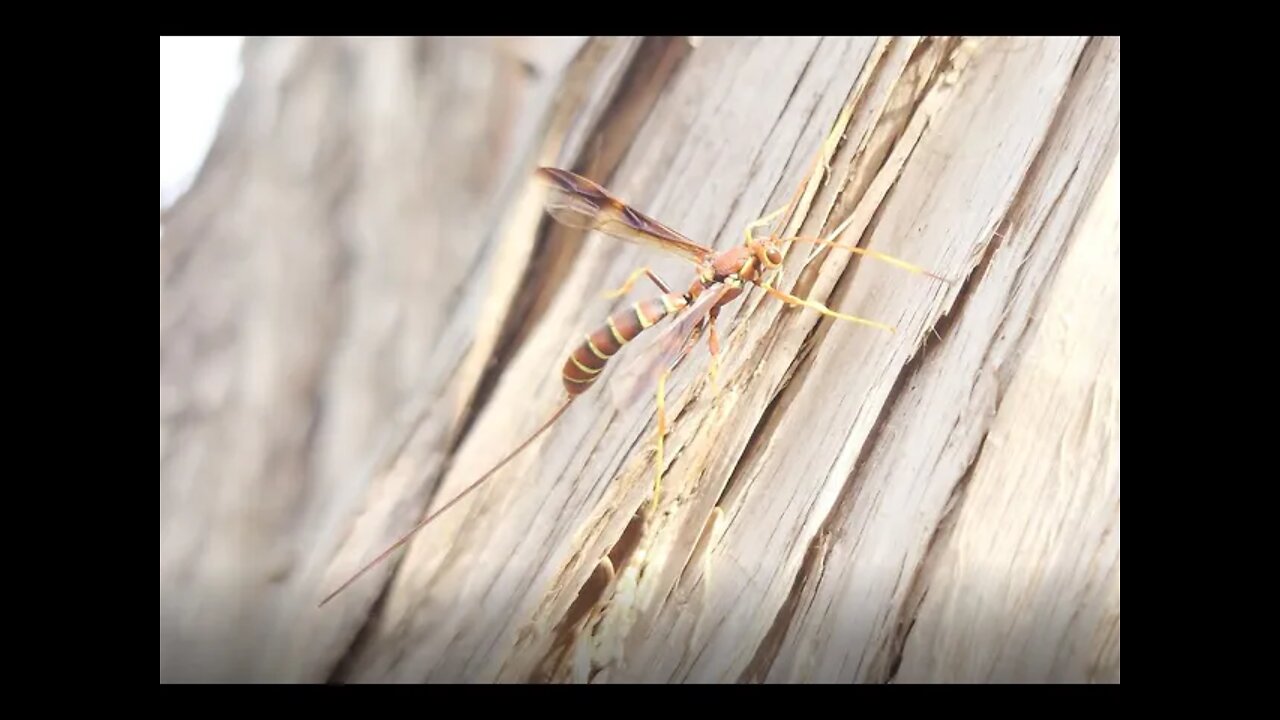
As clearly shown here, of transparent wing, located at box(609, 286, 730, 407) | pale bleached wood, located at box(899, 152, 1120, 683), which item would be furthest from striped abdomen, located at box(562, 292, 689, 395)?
pale bleached wood, located at box(899, 152, 1120, 683)

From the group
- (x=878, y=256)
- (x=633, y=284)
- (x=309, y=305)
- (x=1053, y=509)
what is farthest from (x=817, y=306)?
(x=309, y=305)

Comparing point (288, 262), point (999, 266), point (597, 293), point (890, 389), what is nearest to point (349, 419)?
point (288, 262)

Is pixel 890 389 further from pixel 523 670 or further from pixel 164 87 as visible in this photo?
pixel 164 87

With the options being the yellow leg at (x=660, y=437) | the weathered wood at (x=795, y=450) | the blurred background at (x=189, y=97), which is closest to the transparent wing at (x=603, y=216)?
the weathered wood at (x=795, y=450)

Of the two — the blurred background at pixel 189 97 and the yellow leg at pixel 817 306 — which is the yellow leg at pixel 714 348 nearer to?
the yellow leg at pixel 817 306

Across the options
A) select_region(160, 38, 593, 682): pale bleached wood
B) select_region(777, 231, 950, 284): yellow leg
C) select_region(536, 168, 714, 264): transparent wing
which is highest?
select_region(777, 231, 950, 284): yellow leg

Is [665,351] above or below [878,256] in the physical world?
below

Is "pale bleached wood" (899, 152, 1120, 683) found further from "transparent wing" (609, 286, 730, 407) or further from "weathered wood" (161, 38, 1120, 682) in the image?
"transparent wing" (609, 286, 730, 407)

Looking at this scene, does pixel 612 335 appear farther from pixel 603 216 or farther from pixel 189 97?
pixel 189 97
